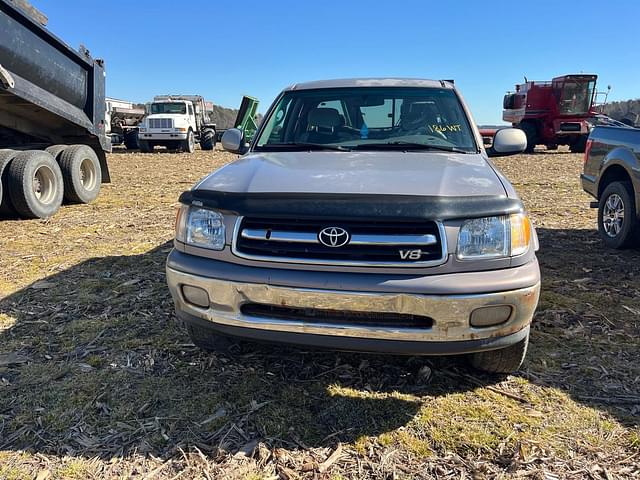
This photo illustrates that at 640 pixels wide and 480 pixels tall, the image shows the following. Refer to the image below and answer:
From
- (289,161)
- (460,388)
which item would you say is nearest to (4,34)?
(289,161)

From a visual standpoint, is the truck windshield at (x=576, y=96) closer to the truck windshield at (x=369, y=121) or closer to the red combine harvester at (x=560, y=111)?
the red combine harvester at (x=560, y=111)

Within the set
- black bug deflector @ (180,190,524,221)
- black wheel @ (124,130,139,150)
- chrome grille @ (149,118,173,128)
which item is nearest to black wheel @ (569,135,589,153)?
chrome grille @ (149,118,173,128)

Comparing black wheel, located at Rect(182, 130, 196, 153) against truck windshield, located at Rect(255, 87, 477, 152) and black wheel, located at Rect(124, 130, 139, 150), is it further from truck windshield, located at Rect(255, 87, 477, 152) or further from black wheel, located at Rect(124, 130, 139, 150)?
truck windshield, located at Rect(255, 87, 477, 152)

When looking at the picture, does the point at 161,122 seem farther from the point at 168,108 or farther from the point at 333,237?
the point at 333,237

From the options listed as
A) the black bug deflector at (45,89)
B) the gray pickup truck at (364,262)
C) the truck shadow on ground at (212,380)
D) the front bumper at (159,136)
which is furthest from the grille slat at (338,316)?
the front bumper at (159,136)

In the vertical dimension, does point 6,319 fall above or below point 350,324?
below

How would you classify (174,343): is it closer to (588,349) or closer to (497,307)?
(497,307)

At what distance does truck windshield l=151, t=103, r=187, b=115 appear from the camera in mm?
21875

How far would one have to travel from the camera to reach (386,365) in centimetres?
306

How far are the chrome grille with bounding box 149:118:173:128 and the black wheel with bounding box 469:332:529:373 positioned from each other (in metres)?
20.3

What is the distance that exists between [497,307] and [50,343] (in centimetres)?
294

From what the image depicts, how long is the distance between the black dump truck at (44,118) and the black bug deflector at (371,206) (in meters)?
5.20

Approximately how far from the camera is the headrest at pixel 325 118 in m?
3.88

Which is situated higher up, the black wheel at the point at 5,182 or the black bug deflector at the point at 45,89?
the black bug deflector at the point at 45,89
